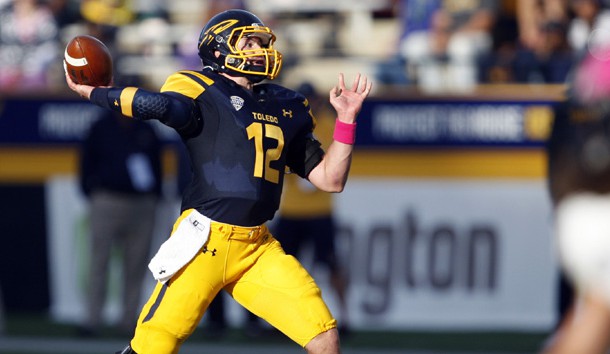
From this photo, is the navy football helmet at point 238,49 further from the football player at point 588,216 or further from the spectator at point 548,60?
the spectator at point 548,60

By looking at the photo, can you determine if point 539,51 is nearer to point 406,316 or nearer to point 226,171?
point 406,316

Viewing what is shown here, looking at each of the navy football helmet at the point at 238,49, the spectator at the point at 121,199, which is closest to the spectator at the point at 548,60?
the spectator at the point at 121,199

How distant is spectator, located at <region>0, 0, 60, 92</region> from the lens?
12406 millimetres

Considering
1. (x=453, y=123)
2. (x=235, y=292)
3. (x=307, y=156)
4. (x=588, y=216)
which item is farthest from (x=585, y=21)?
(x=588, y=216)

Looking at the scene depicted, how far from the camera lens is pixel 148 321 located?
19.9 feet

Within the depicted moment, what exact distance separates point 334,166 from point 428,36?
19.8 ft

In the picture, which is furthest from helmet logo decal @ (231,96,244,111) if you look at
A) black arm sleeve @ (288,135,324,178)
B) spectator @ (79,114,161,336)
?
spectator @ (79,114,161,336)

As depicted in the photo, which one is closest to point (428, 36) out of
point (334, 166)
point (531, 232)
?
point (531, 232)

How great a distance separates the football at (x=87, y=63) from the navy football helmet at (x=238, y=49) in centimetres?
51

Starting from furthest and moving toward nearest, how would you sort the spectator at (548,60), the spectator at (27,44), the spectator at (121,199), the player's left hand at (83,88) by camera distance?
1. the spectator at (27,44)
2. the spectator at (548,60)
3. the spectator at (121,199)
4. the player's left hand at (83,88)

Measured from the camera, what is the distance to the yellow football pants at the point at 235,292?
6.06 meters

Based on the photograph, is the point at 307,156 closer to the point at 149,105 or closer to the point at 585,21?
the point at 149,105

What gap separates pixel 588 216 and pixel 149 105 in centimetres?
214

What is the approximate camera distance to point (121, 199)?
1073cm
